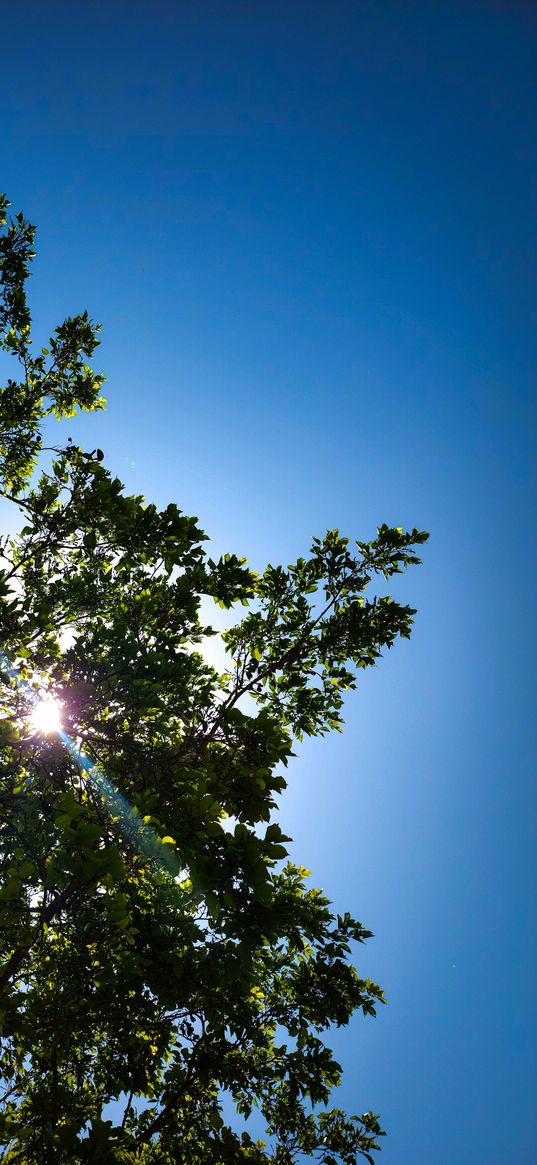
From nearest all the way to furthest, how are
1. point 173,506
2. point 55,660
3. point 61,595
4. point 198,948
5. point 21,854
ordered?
point 21,854, point 198,948, point 173,506, point 55,660, point 61,595

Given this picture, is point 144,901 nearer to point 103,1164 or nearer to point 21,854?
point 21,854

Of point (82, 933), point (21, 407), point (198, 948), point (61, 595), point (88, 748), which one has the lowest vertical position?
point (82, 933)

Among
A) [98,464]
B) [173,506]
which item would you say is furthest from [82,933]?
[98,464]

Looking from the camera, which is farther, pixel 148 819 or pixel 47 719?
pixel 47 719

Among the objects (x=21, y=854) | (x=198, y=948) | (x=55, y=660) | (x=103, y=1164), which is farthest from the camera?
(x=55, y=660)

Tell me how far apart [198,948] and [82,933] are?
1.45 metres

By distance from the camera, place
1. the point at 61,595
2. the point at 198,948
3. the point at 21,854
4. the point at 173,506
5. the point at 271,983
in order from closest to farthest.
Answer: the point at 21,854 → the point at 198,948 → the point at 173,506 → the point at 61,595 → the point at 271,983

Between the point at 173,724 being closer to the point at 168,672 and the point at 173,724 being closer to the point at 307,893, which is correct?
the point at 168,672

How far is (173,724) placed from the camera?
7.30 metres

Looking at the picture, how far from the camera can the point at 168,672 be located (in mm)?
5609

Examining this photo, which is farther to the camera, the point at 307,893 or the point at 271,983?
the point at 271,983

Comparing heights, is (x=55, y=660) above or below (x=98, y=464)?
below

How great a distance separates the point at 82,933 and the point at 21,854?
5.46 ft

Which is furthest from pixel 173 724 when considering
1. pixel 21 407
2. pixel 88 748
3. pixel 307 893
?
Result: pixel 21 407
